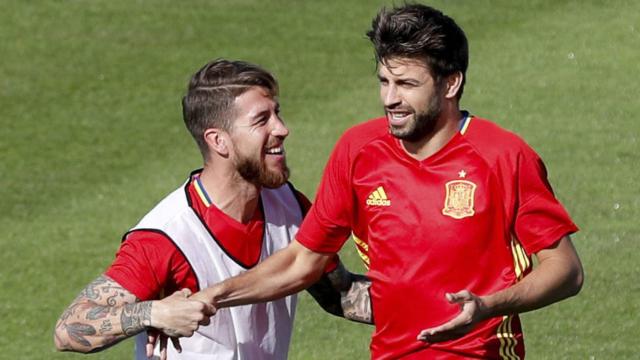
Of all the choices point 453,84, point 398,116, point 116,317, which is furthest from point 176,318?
point 453,84

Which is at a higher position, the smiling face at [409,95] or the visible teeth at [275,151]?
the smiling face at [409,95]

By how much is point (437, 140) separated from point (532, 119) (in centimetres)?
983

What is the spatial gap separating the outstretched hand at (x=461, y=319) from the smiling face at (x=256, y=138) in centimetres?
168

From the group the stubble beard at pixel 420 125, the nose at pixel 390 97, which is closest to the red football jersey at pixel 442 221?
the stubble beard at pixel 420 125

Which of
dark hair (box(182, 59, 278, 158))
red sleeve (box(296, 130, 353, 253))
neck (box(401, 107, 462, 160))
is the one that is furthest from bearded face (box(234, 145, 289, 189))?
neck (box(401, 107, 462, 160))

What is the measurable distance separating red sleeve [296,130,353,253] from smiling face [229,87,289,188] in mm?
436

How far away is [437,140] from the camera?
6.95 meters

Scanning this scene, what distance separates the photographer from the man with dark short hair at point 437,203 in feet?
22.0

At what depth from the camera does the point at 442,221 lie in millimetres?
6832

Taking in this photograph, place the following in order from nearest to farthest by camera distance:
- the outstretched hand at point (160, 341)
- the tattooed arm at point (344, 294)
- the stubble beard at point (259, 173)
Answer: the outstretched hand at point (160, 341), the stubble beard at point (259, 173), the tattooed arm at point (344, 294)

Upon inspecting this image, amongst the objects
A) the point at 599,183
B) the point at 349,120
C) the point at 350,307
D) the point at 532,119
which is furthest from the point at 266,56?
the point at 350,307

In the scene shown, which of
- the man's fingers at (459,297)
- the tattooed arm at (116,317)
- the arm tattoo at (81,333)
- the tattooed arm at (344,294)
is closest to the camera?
the man's fingers at (459,297)

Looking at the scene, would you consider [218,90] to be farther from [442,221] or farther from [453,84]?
[442,221]

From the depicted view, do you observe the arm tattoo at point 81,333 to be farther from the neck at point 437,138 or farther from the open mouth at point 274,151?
the neck at point 437,138
